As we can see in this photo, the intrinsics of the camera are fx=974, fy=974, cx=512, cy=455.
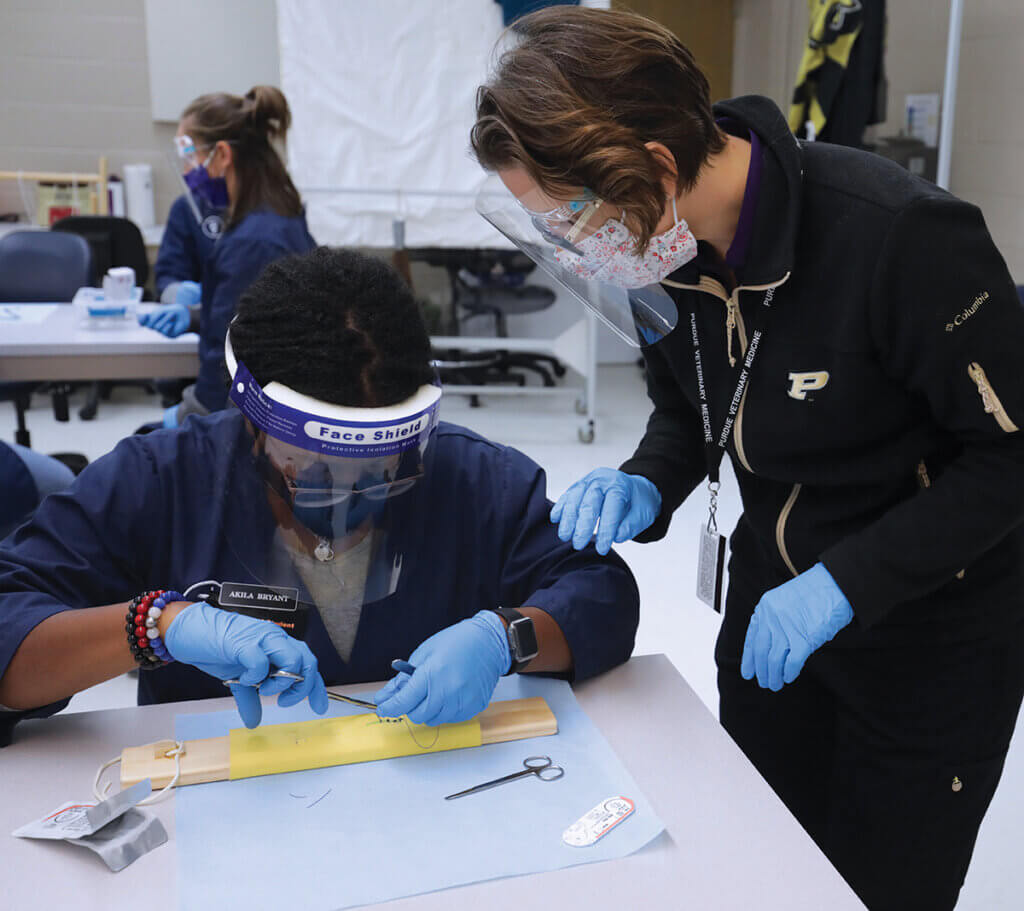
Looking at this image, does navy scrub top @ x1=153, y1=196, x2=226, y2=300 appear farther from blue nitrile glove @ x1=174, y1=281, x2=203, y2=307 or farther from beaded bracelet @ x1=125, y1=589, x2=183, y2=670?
beaded bracelet @ x1=125, y1=589, x2=183, y2=670

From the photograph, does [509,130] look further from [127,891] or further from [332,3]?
[332,3]

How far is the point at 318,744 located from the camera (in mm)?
928

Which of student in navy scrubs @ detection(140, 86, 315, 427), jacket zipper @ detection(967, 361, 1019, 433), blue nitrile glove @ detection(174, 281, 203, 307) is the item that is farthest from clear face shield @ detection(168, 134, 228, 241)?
jacket zipper @ detection(967, 361, 1019, 433)

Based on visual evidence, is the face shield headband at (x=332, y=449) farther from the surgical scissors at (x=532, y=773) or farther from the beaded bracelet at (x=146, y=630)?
the surgical scissors at (x=532, y=773)

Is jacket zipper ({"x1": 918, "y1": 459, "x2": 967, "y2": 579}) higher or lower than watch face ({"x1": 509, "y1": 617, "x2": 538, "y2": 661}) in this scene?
higher

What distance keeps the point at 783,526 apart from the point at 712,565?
123 mm

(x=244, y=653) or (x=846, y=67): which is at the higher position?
(x=846, y=67)

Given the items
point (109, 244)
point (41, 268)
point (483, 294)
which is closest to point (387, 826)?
point (41, 268)

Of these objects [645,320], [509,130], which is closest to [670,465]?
[645,320]

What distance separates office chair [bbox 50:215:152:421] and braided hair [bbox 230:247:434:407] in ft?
11.9

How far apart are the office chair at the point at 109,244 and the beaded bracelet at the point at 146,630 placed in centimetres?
365

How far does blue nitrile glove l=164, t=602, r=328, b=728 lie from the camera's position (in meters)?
0.92

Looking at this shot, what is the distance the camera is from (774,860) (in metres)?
0.80

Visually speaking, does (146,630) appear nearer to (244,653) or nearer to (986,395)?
(244,653)
